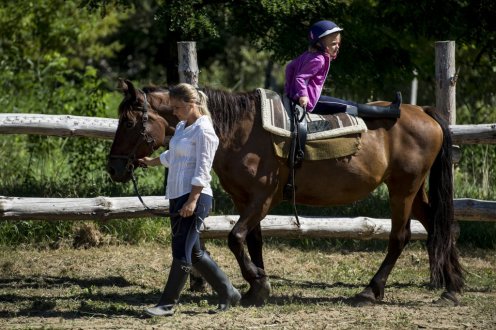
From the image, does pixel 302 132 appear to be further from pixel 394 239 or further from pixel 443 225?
pixel 443 225

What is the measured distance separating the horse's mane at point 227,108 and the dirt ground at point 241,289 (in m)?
1.46

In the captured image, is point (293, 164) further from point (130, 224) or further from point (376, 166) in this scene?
point (130, 224)

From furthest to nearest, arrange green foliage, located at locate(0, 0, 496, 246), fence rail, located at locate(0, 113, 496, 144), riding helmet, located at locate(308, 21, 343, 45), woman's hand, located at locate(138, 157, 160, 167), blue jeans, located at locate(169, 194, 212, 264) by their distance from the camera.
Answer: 1. green foliage, located at locate(0, 0, 496, 246)
2. fence rail, located at locate(0, 113, 496, 144)
3. riding helmet, located at locate(308, 21, 343, 45)
4. woman's hand, located at locate(138, 157, 160, 167)
5. blue jeans, located at locate(169, 194, 212, 264)

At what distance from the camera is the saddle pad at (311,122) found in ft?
23.0

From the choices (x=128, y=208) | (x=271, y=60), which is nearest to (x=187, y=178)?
(x=128, y=208)

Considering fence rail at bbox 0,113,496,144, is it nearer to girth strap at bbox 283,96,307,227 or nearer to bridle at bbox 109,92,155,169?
bridle at bbox 109,92,155,169

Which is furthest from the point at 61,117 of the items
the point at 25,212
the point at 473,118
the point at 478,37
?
the point at 473,118

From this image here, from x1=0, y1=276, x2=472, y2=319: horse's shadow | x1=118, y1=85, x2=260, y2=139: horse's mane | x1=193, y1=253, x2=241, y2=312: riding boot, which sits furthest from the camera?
x1=118, y1=85, x2=260, y2=139: horse's mane

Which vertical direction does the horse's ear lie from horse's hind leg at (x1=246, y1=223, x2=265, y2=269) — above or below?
above

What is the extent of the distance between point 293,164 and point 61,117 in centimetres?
262

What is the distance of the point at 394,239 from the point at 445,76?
201cm

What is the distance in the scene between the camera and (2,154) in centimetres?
1157

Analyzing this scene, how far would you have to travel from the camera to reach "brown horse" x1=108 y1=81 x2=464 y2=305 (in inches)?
267

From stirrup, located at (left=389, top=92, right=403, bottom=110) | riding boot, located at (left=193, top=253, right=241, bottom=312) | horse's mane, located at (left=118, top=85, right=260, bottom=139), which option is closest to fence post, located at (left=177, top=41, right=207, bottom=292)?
horse's mane, located at (left=118, top=85, right=260, bottom=139)
